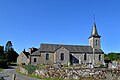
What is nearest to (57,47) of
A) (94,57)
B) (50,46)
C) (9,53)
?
(50,46)

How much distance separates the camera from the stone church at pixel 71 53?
197 feet

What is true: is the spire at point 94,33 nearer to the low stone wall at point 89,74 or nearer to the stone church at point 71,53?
the stone church at point 71,53

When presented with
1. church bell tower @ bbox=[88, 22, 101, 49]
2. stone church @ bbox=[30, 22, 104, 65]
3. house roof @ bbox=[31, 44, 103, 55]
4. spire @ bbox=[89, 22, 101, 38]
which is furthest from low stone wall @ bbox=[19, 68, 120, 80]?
spire @ bbox=[89, 22, 101, 38]

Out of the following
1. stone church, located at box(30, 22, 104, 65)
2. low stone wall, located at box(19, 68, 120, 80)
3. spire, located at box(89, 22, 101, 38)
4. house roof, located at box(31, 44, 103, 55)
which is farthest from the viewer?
spire, located at box(89, 22, 101, 38)

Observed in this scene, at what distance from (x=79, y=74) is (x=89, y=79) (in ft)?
4.49

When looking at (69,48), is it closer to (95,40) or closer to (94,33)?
(95,40)

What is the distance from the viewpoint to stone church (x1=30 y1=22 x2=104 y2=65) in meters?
60.2

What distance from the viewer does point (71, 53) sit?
63625mm

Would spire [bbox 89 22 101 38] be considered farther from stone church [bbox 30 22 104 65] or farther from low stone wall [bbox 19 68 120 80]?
low stone wall [bbox 19 68 120 80]

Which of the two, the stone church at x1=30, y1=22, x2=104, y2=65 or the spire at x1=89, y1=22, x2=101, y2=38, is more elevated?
the spire at x1=89, y1=22, x2=101, y2=38

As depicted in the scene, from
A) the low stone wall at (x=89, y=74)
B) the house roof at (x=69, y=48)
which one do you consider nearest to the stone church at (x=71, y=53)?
the house roof at (x=69, y=48)

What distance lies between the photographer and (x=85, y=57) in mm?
64750

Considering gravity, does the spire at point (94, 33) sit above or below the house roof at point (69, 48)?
above

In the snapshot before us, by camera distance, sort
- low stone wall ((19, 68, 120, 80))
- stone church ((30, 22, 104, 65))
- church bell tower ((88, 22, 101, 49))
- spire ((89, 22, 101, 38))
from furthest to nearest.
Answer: spire ((89, 22, 101, 38)), church bell tower ((88, 22, 101, 49)), stone church ((30, 22, 104, 65)), low stone wall ((19, 68, 120, 80))
